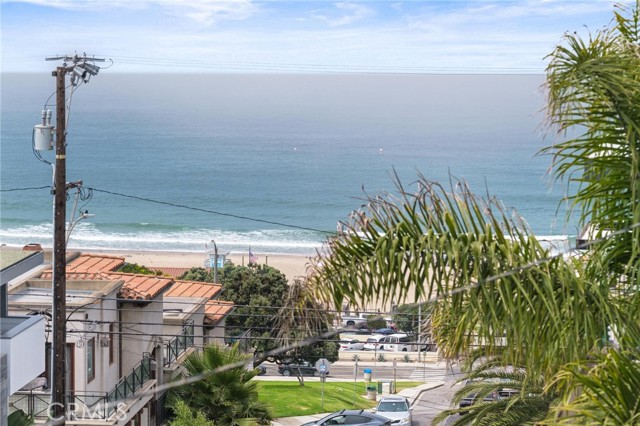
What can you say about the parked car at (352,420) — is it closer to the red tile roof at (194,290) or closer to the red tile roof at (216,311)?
the red tile roof at (216,311)

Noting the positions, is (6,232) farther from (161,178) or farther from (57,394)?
(57,394)

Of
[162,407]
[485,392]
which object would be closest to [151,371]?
[162,407]

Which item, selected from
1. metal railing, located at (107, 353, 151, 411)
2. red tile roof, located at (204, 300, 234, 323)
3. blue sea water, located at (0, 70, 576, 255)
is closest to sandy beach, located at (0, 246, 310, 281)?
blue sea water, located at (0, 70, 576, 255)

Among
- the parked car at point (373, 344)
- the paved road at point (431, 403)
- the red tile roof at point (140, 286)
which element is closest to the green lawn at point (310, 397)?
the paved road at point (431, 403)

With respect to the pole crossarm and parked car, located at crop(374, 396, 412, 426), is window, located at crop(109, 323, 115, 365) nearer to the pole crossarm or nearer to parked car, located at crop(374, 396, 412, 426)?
the pole crossarm

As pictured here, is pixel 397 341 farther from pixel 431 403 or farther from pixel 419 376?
pixel 431 403

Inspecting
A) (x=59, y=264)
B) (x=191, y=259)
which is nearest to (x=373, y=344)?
(x=191, y=259)
